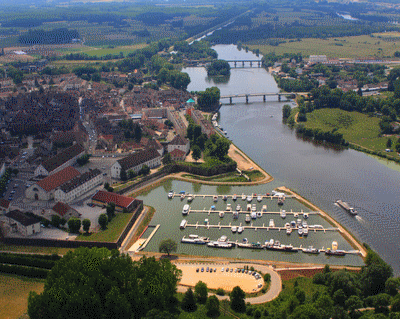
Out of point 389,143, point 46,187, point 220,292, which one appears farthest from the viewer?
point 389,143

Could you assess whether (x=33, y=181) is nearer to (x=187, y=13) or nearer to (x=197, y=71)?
(x=197, y=71)

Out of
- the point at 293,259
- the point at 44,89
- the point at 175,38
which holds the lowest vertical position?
the point at 293,259

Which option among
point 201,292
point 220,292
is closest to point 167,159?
point 220,292

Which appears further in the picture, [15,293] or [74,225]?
[74,225]

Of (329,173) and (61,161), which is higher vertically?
(61,161)

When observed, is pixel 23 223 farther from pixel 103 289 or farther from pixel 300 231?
pixel 300 231

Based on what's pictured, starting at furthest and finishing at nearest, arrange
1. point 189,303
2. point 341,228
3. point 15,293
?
1. point 341,228
2. point 15,293
3. point 189,303

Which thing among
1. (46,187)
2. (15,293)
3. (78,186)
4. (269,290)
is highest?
(46,187)

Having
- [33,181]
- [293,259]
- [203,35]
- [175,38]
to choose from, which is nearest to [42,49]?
[175,38]
